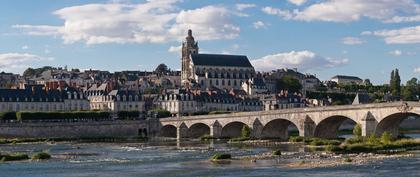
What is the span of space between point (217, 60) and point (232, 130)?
9443 centimetres

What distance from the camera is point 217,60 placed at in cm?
18625

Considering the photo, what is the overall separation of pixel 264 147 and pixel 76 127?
135 feet

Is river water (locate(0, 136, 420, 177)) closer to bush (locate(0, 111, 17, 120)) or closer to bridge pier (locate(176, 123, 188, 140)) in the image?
bridge pier (locate(176, 123, 188, 140))

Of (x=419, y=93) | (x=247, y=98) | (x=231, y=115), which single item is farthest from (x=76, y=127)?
(x=419, y=93)

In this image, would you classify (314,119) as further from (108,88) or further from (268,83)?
(268,83)

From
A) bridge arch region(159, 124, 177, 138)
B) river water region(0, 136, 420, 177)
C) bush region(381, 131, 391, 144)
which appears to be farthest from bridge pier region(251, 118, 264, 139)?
bridge arch region(159, 124, 177, 138)

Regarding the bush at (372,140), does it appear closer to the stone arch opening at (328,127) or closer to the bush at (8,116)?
the stone arch opening at (328,127)

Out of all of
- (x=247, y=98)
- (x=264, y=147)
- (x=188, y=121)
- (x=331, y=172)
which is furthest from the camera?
(x=247, y=98)

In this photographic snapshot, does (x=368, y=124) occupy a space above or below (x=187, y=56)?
below

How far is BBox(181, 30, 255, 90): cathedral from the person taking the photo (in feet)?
598

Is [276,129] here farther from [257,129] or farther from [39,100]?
[39,100]

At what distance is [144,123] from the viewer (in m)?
107

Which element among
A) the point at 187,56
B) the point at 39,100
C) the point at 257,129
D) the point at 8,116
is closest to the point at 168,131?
the point at 8,116

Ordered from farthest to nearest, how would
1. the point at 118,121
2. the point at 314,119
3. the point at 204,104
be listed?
the point at 204,104 → the point at 118,121 → the point at 314,119
